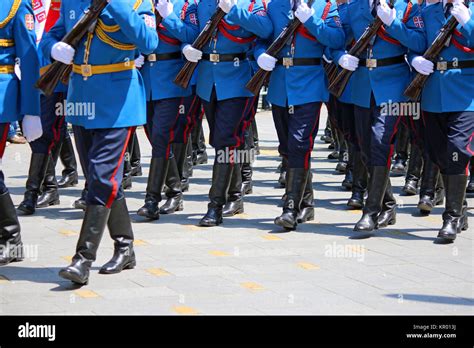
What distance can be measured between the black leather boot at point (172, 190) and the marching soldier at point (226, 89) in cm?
57

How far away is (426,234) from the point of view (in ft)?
26.4

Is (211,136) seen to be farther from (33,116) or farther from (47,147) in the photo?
(33,116)

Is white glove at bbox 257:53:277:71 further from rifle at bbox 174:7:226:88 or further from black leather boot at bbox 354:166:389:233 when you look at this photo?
black leather boot at bbox 354:166:389:233

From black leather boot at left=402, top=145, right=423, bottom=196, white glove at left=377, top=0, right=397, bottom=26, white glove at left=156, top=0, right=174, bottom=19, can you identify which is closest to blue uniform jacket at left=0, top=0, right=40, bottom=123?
white glove at left=156, top=0, right=174, bottom=19

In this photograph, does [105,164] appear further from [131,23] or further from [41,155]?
[41,155]

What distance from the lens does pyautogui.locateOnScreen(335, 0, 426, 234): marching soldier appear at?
789 cm

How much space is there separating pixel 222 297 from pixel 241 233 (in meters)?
2.07

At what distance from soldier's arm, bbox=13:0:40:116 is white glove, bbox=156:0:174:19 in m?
1.84

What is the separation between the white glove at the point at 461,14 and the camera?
291 inches

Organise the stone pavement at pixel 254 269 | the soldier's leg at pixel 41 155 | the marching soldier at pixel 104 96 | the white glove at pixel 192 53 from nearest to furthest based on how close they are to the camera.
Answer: the stone pavement at pixel 254 269
the marching soldier at pixel 104 96
the white glove at pixel 192 53
the soldier's leg at pixel 41 155

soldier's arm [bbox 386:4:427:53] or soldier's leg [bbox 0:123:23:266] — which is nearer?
soldier's leg [bbox 0:123:23:266]

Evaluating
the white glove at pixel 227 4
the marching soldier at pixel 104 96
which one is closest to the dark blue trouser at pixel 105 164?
the marching soldier at pixel 104 96

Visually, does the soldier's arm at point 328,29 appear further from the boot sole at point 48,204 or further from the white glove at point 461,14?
the boot sole at point 48,204

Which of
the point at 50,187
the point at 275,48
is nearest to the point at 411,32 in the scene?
the point at 275,48
